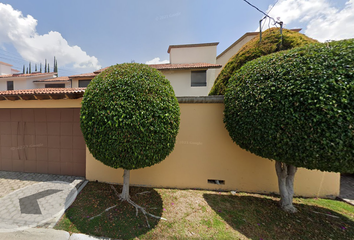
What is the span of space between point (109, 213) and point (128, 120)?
2235 millimetres

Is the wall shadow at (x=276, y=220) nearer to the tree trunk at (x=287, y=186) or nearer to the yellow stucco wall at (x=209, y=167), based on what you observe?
the tree trunk at (x=287, y=186)

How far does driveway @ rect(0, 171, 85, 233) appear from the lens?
2.63 m

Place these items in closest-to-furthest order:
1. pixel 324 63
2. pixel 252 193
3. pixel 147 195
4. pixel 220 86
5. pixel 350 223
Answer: pixel 324 63, pixel 350 223, pixel 147 195, pixel 252 193, pixel 220 86

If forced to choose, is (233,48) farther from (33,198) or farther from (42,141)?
(33,198)

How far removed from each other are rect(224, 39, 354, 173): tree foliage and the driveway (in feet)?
15.7

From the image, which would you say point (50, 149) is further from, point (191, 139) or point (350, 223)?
point (350, 223)

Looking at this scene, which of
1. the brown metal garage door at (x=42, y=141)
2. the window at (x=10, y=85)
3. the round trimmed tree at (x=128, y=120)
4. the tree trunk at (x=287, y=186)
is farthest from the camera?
the window at (x=10, y=85)

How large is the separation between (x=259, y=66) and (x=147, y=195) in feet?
14.5

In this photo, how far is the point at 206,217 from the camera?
2.90 metres

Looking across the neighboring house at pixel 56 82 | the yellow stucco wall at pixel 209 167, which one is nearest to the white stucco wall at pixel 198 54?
the yellow stucco wall at pixel 209 167

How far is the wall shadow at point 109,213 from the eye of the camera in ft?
8.12

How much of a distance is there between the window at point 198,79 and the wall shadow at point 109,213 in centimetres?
921

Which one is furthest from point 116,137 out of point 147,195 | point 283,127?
point 283,127

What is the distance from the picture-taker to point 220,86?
5039 millimetres
